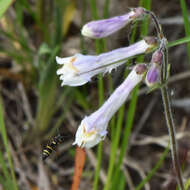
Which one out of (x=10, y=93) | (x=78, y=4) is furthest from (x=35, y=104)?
(x=78, y=4)

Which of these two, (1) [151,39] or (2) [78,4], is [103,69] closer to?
(1) [151,39]

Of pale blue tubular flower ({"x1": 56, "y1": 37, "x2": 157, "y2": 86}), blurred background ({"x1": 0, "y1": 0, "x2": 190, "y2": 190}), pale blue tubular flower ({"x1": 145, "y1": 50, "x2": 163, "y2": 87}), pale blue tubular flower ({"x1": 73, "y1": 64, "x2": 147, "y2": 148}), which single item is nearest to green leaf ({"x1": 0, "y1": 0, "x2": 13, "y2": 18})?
pale blue tubular flower ({"x1": 56, "y1": 37, "x2": 157, "y2": 86})

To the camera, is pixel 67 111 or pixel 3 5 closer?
pixel 3 5

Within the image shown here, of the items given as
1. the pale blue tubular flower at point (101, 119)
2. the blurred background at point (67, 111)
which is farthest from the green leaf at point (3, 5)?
the blurred background at point (67, 111)

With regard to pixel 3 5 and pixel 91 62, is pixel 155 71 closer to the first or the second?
pixel 91 62

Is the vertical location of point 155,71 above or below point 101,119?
above

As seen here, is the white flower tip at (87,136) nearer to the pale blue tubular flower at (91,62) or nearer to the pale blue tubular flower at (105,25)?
the pale blue tubular flower at (91,62)

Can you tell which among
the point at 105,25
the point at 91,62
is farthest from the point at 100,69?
the point at 105,25
